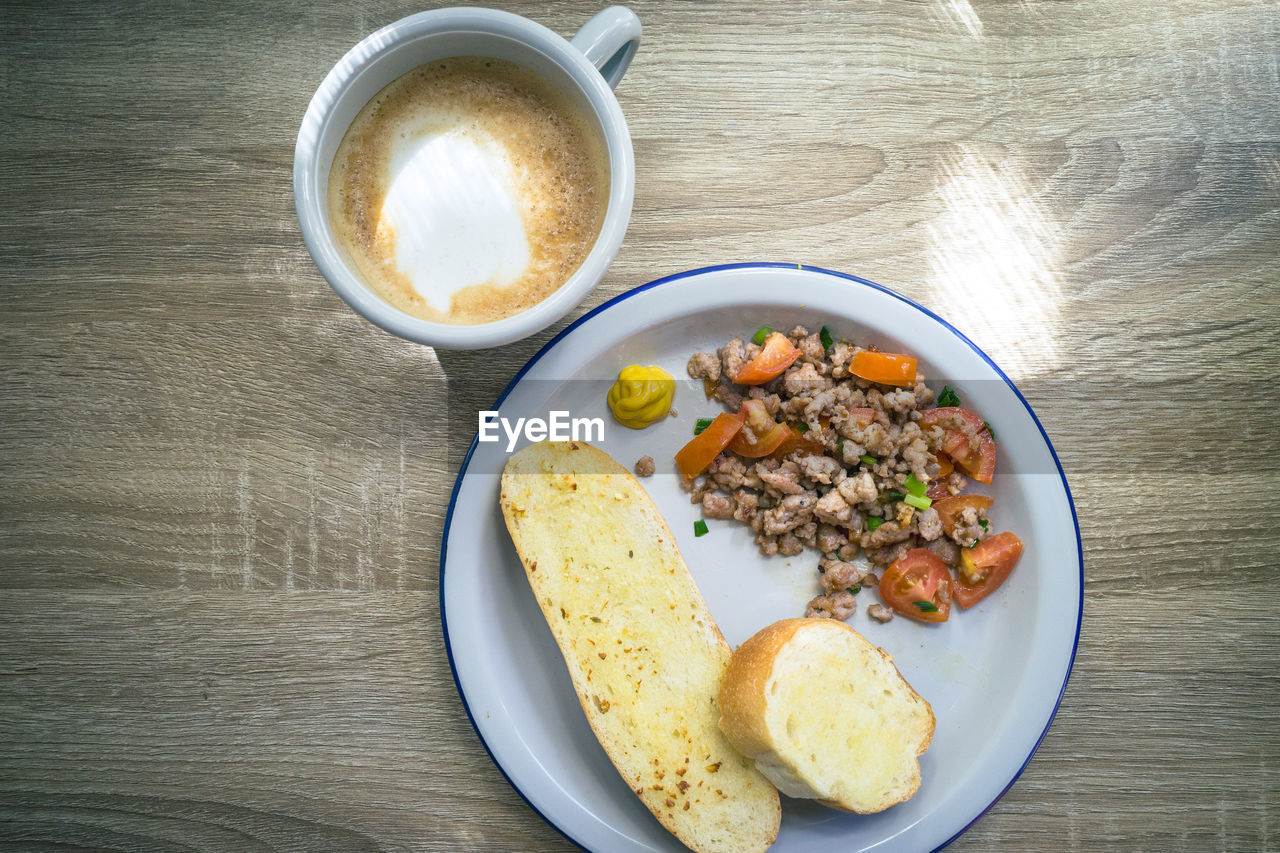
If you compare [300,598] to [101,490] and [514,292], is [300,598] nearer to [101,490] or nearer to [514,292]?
[101,490]

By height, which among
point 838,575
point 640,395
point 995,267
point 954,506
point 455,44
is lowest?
point 838,575

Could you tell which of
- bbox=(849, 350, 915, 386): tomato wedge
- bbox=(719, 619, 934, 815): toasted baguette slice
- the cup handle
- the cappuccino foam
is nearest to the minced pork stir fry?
bbox=(849, 350, 915, 386): tomato wedge

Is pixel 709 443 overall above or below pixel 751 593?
above

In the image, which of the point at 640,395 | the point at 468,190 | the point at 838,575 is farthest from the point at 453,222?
the point at 838,575

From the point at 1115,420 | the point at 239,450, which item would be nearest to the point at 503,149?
the point at 239,450

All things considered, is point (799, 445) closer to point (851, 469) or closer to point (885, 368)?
point (851, 469)

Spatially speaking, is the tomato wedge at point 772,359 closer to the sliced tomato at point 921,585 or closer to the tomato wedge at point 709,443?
the tomato wedge at point 709,443
